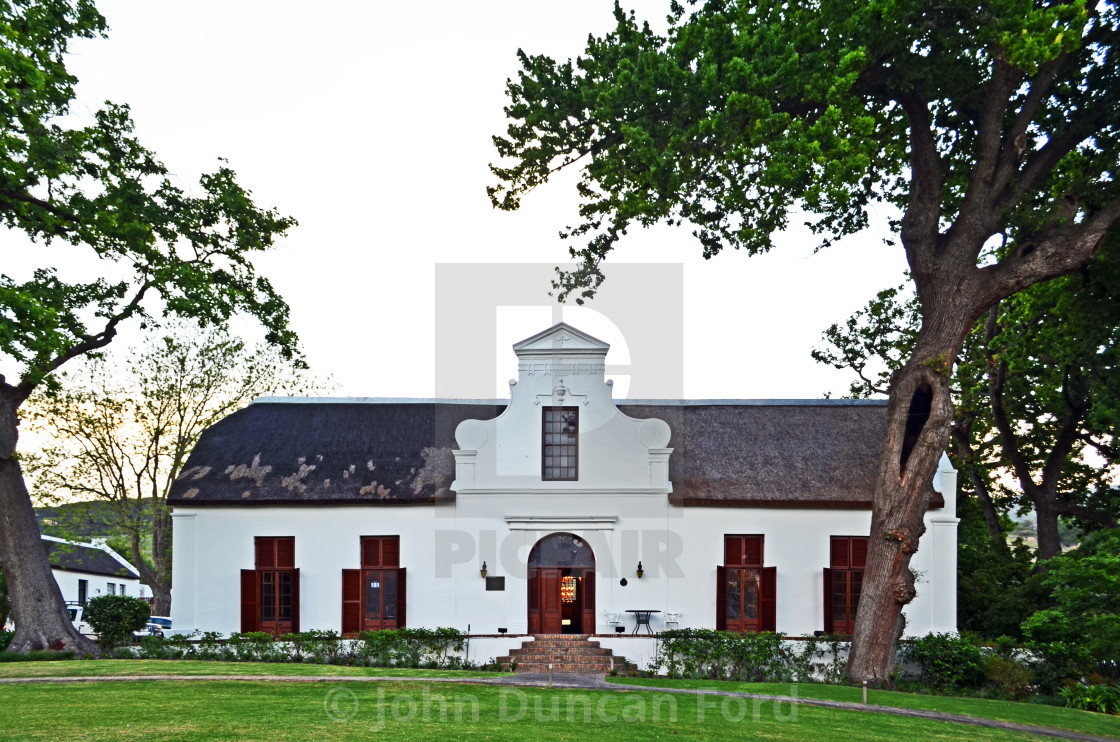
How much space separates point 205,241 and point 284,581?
812 centimetres

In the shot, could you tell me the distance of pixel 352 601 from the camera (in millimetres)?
20391

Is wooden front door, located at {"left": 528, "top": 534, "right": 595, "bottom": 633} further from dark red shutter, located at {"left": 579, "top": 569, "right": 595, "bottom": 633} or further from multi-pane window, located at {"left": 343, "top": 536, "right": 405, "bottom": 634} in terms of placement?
multi-pane window, located at {"left": 343, "top": 536, "right": 405, "bottom": 634}

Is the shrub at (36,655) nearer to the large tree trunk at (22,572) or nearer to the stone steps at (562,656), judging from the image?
the large tree trunk at (22,572)

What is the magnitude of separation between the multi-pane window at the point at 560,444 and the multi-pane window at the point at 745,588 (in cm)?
405

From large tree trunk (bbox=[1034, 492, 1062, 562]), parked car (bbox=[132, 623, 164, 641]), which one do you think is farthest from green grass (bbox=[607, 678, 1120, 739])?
large tree trunk (bbox=[1034, 492, 1062, 562])

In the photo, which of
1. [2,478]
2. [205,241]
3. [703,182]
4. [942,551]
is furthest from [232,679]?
[942,551]

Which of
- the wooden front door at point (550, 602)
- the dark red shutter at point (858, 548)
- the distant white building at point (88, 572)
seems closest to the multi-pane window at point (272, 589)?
the wooden front door at point (550, 602)

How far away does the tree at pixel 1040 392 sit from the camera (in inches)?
782

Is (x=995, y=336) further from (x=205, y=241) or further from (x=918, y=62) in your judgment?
(x=205, y=241)

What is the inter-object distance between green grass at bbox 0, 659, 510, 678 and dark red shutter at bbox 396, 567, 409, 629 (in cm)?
327

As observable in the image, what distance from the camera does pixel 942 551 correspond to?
794 inches

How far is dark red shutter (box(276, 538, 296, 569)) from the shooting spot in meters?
20.6

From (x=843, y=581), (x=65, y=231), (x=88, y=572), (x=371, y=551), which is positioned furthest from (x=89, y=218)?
(x=88, y=572)

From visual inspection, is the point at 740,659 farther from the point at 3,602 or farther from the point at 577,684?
the point at 3,602
